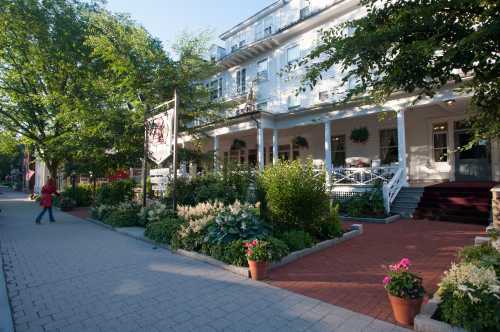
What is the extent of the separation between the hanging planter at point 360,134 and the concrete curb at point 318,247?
7438 millimetres

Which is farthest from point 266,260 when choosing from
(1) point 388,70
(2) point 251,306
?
(1) point 388,70

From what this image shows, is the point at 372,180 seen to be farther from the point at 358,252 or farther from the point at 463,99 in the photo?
the point at 358,252

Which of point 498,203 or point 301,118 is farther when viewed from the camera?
point 301,118

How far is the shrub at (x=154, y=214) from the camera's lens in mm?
9148

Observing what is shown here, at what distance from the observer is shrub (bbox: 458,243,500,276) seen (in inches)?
143

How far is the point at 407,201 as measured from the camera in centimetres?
1101

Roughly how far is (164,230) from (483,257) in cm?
651

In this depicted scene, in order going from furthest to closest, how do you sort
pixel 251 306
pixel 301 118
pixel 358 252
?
pixel 301 118 → pixel 358 252 → pixel 251 306

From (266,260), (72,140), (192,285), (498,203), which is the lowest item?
(192,285)

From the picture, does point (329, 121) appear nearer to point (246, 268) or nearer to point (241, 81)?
Result: point (241, 81)

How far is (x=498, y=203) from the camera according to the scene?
723 cm

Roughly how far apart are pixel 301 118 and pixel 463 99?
265 inches

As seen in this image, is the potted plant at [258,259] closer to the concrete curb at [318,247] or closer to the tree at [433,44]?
the concrete curb at [318,247]

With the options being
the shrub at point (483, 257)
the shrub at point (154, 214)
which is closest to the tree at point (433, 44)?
the shrub at point (483, 257)
